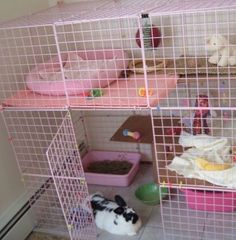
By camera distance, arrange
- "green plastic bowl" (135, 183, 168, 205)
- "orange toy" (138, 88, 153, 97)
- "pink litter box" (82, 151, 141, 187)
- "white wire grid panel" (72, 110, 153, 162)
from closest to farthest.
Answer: "orange toy" (138, 88, 153, 97), "green plastic bowl" (135, 183, 168, 205), "pink litter box" (82, 151, 141, 187), "white wire grid panel" (72, 110, 153, 162)

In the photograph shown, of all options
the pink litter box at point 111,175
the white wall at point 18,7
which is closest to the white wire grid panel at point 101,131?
the pink litter box at point 111,175

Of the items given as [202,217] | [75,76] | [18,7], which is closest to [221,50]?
[75,76]

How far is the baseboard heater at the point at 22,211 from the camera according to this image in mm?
1879

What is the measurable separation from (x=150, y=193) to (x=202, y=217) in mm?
365

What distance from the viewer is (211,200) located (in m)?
1.95

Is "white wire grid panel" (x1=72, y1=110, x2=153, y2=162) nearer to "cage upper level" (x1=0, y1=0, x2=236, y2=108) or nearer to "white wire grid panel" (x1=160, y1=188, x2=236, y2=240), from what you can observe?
"cage upper level" (x1=0, y1=0, x2=236, y2=108)

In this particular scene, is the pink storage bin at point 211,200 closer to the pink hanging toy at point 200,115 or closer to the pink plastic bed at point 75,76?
the pink hanging toy at point 200,115

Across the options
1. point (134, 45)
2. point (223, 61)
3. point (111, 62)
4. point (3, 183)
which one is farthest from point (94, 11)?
point (3, 183)

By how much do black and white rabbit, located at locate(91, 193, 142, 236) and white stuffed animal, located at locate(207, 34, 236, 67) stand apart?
0.86m

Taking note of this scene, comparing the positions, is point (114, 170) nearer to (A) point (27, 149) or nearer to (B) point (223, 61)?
(A) point (27, 149)

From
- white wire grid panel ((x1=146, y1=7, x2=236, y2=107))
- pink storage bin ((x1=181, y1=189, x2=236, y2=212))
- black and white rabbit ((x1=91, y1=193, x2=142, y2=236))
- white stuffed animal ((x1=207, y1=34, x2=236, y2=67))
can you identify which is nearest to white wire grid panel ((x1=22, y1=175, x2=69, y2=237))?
black and white rabbit ((x1=91, y1=193, x2=142, y2=236))

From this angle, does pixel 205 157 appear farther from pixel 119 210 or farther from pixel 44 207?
pixel 44 207

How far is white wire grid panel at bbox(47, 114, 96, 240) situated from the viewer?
1697mm

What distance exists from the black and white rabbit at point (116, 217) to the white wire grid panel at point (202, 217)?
16 cm
